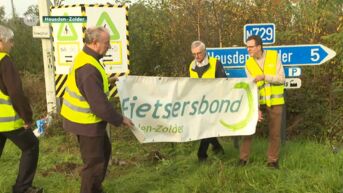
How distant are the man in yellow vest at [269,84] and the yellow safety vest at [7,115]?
2.94 meters

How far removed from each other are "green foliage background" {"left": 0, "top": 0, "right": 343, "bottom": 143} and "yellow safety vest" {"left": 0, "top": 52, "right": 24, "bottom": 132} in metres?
4.84

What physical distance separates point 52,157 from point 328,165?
4264 millimetres

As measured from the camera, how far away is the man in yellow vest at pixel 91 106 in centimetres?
422

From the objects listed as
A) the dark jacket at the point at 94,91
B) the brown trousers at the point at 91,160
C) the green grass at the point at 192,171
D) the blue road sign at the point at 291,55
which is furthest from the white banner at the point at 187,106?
the blue road sign at the point at 291,55

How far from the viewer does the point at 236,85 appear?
5750mm

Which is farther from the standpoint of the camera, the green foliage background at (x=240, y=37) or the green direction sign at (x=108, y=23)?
the green foliage background at (x=240, y=37)

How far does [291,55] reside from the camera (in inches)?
257

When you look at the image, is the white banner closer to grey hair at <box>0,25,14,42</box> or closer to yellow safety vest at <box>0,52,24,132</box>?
yellow safety vest at <box>0,52,24,132</box>

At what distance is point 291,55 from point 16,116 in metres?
3.99

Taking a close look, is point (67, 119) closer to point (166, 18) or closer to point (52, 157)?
point (52, 157)

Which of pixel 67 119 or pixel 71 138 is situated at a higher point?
pixel 67 119

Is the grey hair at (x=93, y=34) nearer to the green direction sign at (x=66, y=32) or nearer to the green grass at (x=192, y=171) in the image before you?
the green grass at (x=192, y=171)

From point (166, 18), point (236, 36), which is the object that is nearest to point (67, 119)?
point (236, 36)

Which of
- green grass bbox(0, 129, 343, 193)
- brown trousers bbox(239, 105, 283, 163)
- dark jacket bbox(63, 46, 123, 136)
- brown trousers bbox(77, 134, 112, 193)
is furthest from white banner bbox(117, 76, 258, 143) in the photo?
dark jacket bbox(63, 46, 123, 136)
